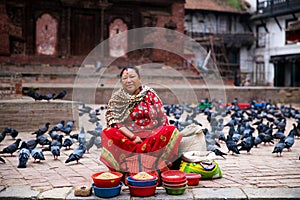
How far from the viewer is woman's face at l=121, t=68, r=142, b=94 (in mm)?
4602

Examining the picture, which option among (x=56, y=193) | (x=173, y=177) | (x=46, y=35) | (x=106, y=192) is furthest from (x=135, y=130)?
(x=46, y=35)

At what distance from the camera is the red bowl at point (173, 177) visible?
12.7 feet

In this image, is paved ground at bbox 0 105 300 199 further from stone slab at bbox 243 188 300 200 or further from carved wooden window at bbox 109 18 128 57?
carved wooden window at bbox 109 18 128 57

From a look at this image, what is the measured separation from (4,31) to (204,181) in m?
13.9

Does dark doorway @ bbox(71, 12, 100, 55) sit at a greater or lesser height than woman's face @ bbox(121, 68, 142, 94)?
greater

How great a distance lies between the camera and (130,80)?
460cm

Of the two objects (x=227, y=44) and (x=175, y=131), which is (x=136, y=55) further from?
(x=175, y=131)

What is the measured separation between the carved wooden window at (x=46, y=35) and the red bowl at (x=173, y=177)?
1711 centimetres

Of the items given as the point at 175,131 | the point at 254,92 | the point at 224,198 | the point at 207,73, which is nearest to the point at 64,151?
the point at 175,131

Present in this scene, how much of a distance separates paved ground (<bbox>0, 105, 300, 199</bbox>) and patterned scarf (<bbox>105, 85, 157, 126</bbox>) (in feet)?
2.75

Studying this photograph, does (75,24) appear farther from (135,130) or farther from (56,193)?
(56,193)

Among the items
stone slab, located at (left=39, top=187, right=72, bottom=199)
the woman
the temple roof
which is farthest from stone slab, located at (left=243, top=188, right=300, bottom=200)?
the temple roof

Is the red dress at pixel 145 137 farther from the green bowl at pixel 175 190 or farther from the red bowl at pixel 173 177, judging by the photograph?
the green bowl at pixel 175 190

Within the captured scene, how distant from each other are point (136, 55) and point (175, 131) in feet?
58.8
